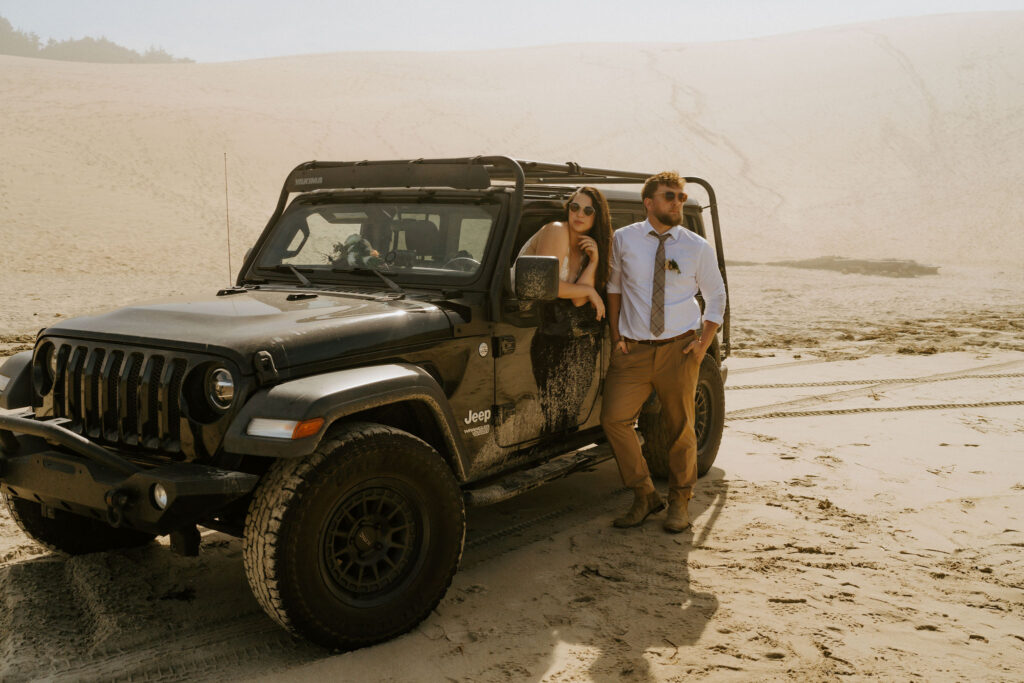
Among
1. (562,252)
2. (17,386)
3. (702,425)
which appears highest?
(562,252)

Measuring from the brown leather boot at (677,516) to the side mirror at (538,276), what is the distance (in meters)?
1.63

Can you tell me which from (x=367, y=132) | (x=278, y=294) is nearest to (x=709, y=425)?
(x=278, y=294)

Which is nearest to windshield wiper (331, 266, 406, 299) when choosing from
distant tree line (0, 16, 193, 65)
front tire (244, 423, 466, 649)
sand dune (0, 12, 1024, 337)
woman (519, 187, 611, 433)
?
woman (519, 187, 611, 433)

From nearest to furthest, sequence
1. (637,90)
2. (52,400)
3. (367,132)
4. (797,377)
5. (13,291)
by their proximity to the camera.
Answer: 1. (52,400)
2. (797,377)
3. (13,291)
4. (367,132)
5. (637,90)

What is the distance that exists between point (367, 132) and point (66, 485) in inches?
1495

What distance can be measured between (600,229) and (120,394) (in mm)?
2469

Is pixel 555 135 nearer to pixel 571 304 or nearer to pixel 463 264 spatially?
pixel 571 304

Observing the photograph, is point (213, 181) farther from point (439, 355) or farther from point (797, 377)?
point (439, 355)

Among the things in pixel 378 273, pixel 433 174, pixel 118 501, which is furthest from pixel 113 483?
pixel 433 174

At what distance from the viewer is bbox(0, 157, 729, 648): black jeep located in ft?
11.2

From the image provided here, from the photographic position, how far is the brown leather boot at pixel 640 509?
521 centimetres

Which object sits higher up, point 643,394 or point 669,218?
point 669,218

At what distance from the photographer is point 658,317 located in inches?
193

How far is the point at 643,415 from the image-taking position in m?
5.88
